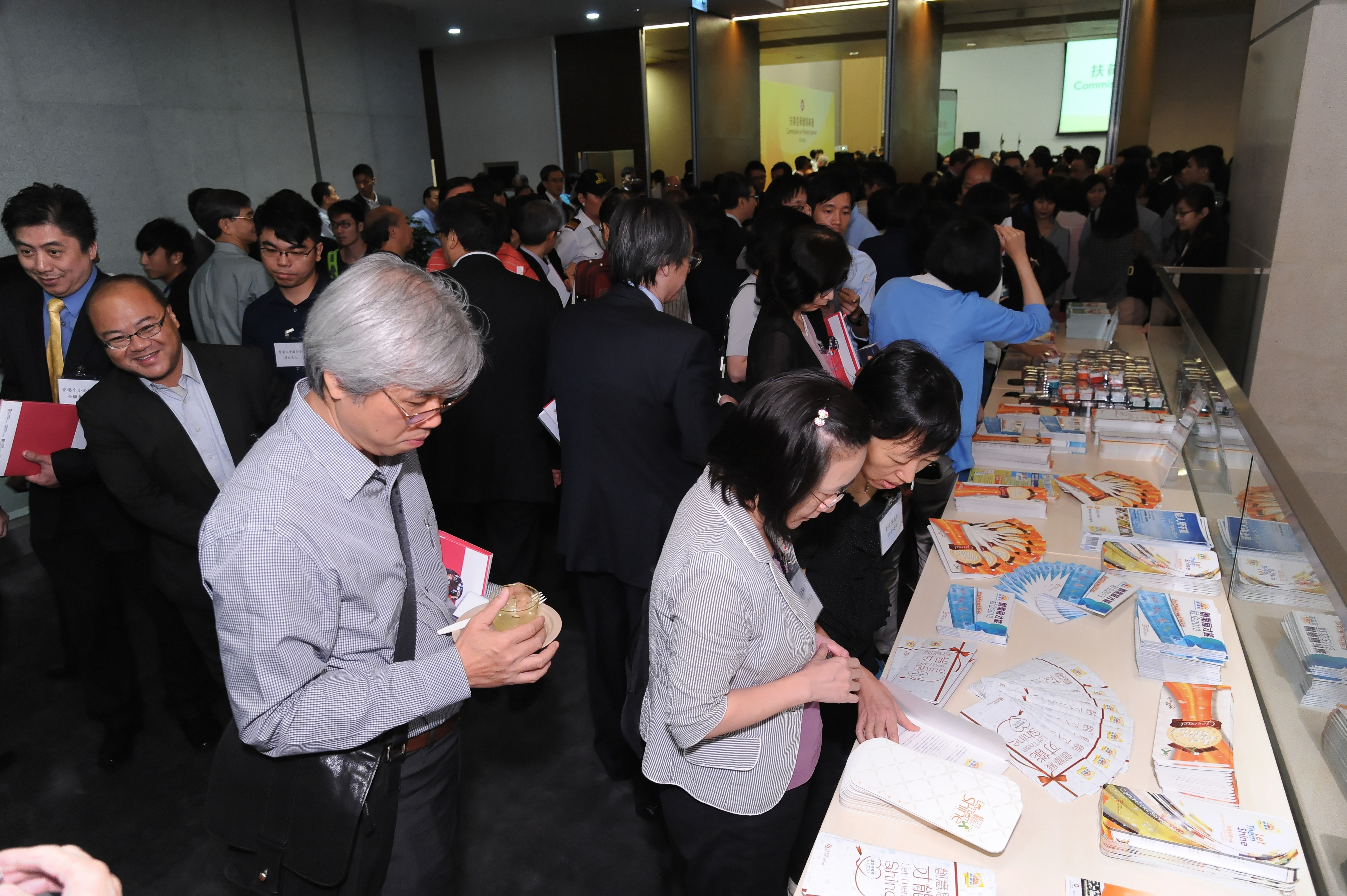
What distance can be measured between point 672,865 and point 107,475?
186 cm

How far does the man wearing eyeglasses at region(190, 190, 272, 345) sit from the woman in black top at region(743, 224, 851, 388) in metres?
2.10

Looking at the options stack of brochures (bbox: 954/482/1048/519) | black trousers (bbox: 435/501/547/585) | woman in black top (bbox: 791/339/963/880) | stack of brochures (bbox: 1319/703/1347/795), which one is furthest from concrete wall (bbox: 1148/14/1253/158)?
stack of brochures (bbox: 1319/703/1347/795)

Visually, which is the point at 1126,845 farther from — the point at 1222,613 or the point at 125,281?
the point at 125,281

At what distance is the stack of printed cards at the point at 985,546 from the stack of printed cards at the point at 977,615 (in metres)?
0.10

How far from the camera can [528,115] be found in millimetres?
13430

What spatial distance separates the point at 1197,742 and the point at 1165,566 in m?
0.74

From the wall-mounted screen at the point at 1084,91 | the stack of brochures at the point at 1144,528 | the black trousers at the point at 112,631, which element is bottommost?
the black trousers at the point at 112,631

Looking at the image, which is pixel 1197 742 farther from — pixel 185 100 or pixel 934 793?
pixel 185 100

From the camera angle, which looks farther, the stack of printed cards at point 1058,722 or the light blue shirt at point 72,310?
the light blue shirt at point 72,310

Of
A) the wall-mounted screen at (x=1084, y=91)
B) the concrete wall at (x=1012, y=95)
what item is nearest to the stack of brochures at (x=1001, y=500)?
the concrete wall at (x=1012, y=95)

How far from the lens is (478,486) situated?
302 cm

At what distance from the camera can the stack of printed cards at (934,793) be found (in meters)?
1.39

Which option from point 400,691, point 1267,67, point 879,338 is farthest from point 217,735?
point 1267,67

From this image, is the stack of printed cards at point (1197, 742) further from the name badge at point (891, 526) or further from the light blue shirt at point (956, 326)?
the light blue shirt at point (956, 326)
